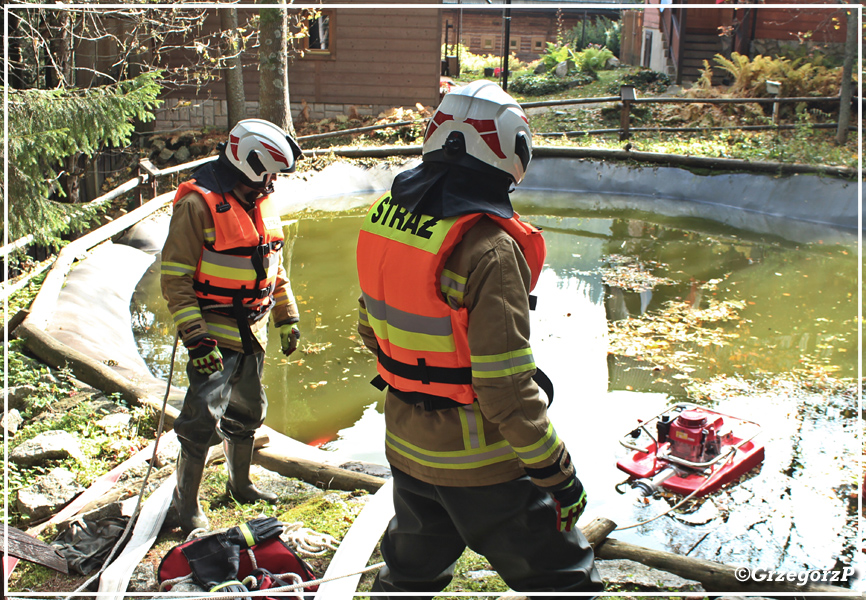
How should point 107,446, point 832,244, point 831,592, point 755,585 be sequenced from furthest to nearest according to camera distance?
point 832,244 → point 107,446 → point 755,585 → point 831,592

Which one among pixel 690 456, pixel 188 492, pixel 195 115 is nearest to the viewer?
pixel 188 492

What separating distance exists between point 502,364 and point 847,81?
15.5 metres

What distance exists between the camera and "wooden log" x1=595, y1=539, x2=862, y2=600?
323cm

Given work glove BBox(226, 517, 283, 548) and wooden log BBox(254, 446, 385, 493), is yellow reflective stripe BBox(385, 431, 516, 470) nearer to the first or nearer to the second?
work glove BBox(226, 517, 283, 548)

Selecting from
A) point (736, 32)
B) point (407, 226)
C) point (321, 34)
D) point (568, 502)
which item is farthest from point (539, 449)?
point (736, 32)

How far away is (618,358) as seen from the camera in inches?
290

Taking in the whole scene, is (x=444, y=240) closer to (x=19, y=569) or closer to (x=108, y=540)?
(x=108, y=540)

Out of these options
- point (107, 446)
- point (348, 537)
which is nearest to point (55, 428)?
point (107, 446)

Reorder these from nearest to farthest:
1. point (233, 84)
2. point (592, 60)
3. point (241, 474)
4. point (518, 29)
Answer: point (241, 474)
point (233, 84)
point (592, 60)
point (518, 29)

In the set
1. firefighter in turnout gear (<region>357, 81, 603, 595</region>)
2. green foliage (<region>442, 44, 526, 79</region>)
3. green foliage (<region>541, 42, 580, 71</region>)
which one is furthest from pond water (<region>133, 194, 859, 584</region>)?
green foliage (<region>442, 44, 526, 79</region>)

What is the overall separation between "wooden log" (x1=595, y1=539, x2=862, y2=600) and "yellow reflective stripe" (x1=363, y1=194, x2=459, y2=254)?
7.27ft

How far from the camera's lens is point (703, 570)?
350 centimetres

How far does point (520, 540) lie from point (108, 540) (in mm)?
2342

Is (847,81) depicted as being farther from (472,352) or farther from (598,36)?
(598,36)
